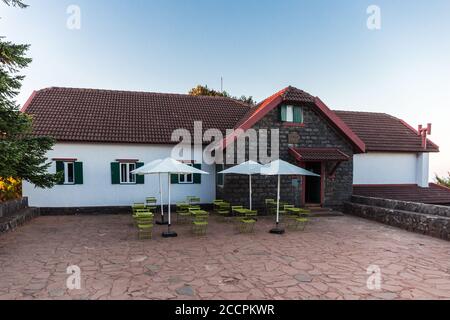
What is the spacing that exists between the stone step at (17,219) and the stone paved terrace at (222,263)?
0.35 meters

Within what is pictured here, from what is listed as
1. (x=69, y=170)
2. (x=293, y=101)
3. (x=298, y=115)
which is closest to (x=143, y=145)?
(x=69, y=170)

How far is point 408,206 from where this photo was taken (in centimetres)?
1224

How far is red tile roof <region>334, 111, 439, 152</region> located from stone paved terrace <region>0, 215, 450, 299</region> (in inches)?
339

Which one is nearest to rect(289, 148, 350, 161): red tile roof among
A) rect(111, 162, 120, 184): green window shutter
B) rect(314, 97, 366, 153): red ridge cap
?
rect(314, 97, 366, 153): red ridge cap

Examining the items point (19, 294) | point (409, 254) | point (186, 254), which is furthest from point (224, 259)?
point (409, 254)

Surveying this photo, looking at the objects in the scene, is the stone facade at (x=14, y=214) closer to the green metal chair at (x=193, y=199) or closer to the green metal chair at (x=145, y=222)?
the green metal chair at (x=145, y=222)

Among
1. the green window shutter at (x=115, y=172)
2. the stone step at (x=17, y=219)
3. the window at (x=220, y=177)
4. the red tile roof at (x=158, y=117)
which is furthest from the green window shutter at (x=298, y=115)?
the stone step at (x=17, y=219)

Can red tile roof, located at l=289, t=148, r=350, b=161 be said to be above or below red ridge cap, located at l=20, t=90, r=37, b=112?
below

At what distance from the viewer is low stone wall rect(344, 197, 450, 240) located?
32.2 ft

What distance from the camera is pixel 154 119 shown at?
16.4 metres

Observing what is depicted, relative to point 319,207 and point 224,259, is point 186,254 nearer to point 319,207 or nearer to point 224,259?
point 224,259

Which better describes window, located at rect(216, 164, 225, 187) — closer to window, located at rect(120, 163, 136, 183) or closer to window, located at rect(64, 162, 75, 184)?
window, located at rect(120, 163, 136, 183)

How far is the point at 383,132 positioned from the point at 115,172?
1673cm
